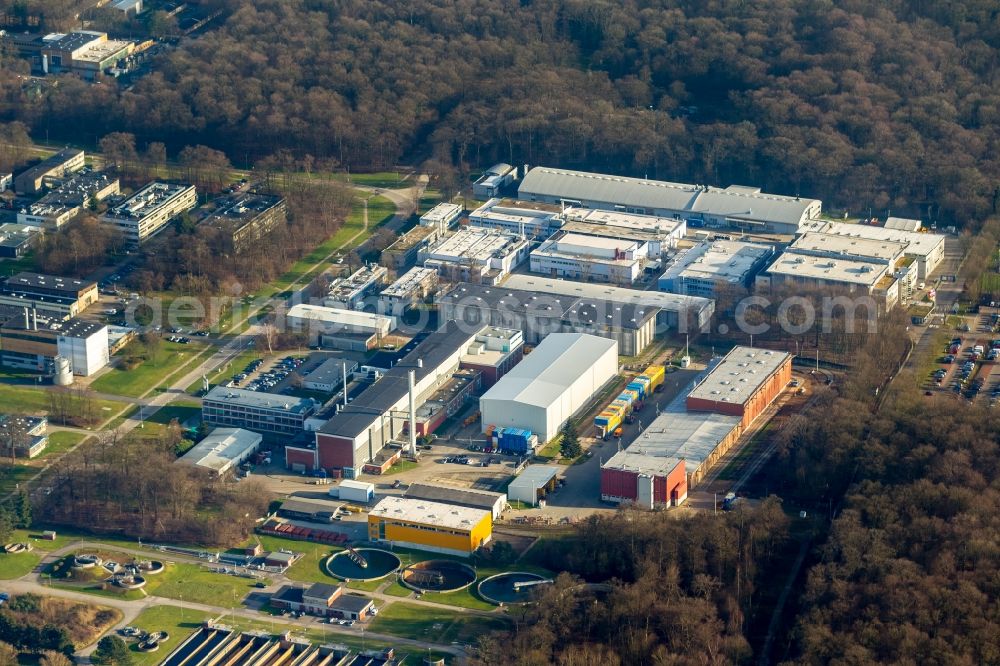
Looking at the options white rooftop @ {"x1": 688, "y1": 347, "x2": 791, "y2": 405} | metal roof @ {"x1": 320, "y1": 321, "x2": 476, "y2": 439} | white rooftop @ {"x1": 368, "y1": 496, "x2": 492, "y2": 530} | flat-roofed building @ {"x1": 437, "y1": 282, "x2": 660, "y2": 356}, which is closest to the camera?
white rooftop @ {"x1": 368, "y1": 496, "x2": 492, "y2": 530}

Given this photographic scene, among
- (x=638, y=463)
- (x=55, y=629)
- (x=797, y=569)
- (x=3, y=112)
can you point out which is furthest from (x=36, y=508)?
(x=3, y=112)

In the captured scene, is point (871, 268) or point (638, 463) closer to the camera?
point (638, 463)

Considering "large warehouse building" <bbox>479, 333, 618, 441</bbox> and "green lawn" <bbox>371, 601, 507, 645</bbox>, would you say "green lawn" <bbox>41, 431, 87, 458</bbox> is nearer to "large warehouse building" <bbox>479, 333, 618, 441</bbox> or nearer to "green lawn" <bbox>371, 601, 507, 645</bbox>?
"large warehouse building" <bbox>479, 333, 618, 441</bbox>

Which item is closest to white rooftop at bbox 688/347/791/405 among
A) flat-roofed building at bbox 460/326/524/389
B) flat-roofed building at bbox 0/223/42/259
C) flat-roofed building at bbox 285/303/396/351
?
flat-roofed building at bbox 460/326/524/389

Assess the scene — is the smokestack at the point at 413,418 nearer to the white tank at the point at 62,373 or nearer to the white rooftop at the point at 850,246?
the white tank at the point at 62,373

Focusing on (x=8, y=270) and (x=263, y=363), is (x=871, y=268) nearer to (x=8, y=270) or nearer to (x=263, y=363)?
(x=263, y=363)

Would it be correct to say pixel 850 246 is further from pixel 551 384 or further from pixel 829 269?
pixel 551 384
